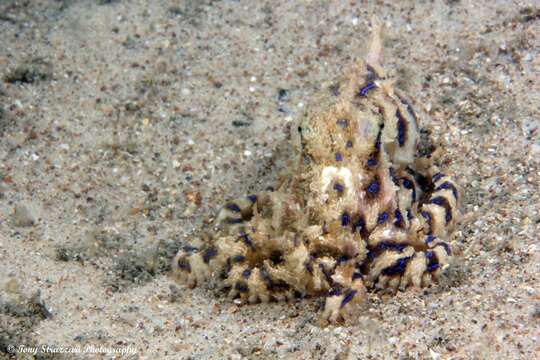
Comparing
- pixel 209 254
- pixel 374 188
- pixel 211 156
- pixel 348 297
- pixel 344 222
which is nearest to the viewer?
pixel 348 297

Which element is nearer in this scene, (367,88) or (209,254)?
(367,88)

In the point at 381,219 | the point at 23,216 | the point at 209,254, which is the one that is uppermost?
the point at 381,219

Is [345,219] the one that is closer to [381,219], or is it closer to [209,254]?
[381,219]

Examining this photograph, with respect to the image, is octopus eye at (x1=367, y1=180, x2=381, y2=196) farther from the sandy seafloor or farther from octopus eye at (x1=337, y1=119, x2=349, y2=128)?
the sandy seafloor

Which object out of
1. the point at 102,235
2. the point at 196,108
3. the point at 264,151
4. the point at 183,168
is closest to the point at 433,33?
the point at 264,151

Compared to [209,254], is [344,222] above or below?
above

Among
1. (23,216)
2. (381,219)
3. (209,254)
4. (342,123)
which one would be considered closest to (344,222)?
(381,219)

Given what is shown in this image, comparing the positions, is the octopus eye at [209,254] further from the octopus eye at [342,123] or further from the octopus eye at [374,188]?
the octopus eye at [342,123]

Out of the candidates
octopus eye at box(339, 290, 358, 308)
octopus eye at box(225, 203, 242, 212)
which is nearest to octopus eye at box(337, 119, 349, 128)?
octopus eye at box(339, 290, 358, 308)
